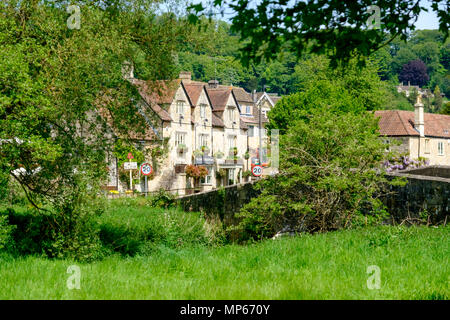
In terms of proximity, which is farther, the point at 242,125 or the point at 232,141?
the point at 242,125

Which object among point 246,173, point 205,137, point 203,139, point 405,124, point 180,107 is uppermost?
point 180,107

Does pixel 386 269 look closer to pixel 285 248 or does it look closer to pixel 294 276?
pixel 294 276

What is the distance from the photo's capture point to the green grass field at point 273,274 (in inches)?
317

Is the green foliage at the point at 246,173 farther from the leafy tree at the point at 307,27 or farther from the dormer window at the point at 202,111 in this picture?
the leafy tree at the point at 307,27

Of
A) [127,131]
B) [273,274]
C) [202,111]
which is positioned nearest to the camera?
[273,274]

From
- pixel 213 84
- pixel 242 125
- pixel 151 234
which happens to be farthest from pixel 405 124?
pixel 151 234

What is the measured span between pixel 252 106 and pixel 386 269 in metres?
64.0

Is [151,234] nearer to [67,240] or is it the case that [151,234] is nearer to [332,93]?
[67,240]

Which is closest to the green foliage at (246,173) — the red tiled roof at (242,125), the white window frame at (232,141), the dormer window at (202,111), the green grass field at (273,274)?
the white window frame at (232,141)

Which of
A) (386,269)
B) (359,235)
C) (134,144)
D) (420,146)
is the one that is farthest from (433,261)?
(420,146)

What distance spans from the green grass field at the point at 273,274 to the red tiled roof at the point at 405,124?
56.1 m

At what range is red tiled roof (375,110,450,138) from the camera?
2667 inches

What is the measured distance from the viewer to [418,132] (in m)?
68.2

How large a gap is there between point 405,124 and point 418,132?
1.72 metres
